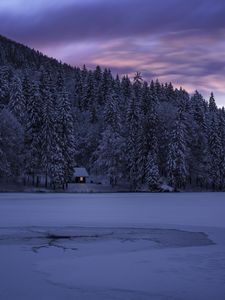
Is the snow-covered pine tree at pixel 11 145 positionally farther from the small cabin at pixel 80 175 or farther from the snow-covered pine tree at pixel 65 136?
the small cabin at pixel 80 175

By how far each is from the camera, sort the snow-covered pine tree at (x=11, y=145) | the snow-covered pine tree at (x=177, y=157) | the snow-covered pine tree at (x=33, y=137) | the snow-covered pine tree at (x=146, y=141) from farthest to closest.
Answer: the snow-covered pine tree at (x=177, y=157) < the snow-covered pine tree at (x=146, y=141) < the snow-covered pine tree at (x=33, y=137) < the snow-covered pine tree at (x=11, y=145)

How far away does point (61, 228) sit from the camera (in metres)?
19.8

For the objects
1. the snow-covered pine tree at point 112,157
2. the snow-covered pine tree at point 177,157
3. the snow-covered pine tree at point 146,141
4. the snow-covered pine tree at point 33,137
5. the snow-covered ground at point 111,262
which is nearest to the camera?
the snow-covered ground at point 111,262

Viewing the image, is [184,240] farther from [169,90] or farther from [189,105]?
[169,90]

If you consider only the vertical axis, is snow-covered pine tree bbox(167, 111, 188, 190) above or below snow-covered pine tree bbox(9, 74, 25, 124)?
below

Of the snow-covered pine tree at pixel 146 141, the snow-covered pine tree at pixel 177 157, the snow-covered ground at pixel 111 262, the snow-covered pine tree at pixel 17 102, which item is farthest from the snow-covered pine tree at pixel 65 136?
the snow-covered ground at pixel 111 262

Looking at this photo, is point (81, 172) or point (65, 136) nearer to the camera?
point (65, 136)

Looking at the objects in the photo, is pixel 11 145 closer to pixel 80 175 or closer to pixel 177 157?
pixel 177 157

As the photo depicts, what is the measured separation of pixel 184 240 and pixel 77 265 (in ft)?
19.0

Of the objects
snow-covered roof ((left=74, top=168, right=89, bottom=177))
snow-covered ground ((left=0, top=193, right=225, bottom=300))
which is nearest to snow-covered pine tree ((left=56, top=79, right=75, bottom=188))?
snow-covered roof ((left=74, top=168, right=89, bottom=177))

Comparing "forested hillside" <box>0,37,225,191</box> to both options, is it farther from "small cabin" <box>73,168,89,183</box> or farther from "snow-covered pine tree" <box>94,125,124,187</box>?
"small cabin" <box>73,168,89,183</box>

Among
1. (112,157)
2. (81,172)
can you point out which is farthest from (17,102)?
(112,157)

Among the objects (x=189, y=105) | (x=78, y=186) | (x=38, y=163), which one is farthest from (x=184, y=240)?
→ (x=189, y=105)

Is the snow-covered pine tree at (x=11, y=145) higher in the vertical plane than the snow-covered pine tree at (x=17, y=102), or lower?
lower
